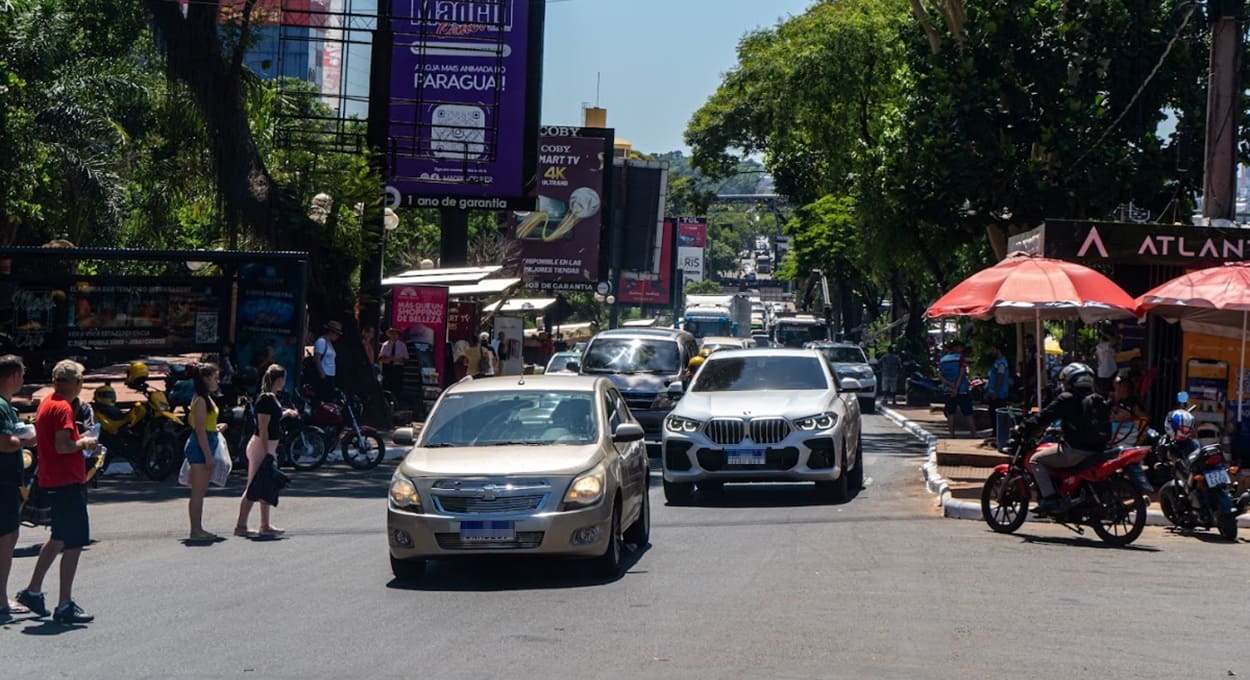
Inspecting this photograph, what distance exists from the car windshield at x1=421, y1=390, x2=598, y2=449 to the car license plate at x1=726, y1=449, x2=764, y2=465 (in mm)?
4790

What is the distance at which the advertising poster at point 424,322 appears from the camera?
3145 cm

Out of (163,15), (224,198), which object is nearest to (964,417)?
(224,198)

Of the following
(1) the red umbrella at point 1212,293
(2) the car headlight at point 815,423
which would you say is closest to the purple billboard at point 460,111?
(2) the car headlight at point 815,423

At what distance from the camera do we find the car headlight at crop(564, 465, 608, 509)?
11641 mm

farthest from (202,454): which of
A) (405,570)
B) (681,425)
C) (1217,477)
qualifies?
(1217,477)

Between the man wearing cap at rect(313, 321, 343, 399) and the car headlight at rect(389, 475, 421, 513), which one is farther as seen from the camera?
the man wearing cap at rect(313, 321, 343, 399)

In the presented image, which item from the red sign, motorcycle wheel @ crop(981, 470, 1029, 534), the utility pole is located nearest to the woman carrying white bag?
motorcycle wheel @ crop(981, 470, 1029, 534)

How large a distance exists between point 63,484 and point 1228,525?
10.6 meters

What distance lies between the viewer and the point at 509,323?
43281 millimetres

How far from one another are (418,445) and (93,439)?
9.88ft

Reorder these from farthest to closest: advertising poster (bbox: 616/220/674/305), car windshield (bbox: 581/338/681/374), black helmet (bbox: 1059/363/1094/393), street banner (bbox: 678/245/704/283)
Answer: street banner (bbox: 678/245/704/283)
advertising poster (bbox: 616/220/674/305)
car windshield (bbox: 581/338/681/374)
black helmet (bbox: 1059/363/1094/393)

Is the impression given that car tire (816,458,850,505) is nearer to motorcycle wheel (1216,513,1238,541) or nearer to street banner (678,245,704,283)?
motorcycle wheel (1216,513,1238,541)

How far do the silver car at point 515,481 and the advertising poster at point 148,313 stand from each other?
11031 millimetres

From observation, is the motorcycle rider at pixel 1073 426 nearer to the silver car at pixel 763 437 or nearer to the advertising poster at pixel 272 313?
the silver car at pixel 763 437
